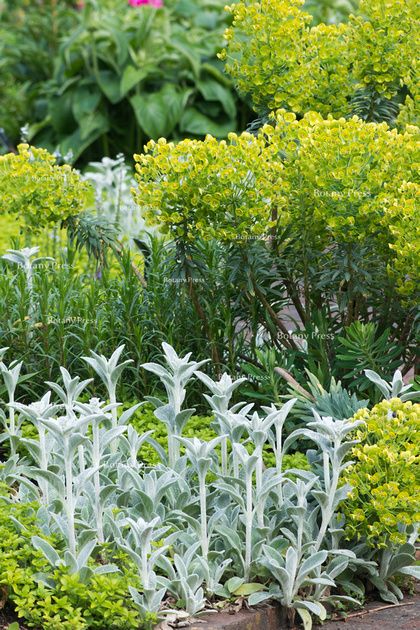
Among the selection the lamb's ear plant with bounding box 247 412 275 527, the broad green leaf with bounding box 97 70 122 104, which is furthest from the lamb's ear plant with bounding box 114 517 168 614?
the broad green leaf with bounding box 97 70 122 104

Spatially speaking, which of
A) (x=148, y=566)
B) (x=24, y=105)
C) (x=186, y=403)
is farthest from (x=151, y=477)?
(x=24, y=105)

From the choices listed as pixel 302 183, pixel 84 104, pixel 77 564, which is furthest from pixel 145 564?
pixel 84 104

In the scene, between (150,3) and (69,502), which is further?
(150,3)

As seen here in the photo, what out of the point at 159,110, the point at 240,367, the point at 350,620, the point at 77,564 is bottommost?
the point at 350,620

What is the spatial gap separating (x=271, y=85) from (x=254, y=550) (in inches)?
86.5

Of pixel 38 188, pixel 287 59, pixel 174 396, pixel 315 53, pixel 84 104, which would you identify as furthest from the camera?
pixel 84 104

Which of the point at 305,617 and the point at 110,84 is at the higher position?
the point at 110,84

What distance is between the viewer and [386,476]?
3.66m

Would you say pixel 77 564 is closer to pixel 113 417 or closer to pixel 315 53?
pixel 113 417

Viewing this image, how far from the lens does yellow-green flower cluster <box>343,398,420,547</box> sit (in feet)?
11.8

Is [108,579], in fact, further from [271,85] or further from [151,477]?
[271,85]

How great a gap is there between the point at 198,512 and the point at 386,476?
2.30 feet

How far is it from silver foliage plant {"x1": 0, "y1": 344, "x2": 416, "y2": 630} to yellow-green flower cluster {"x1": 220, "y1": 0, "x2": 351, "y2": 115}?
1.50 m

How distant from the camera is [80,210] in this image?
534 cm
